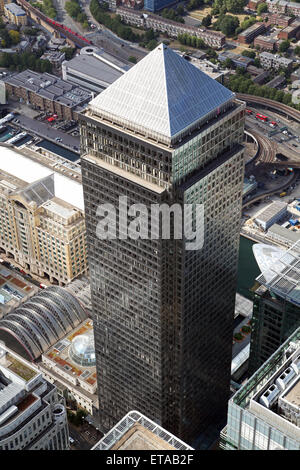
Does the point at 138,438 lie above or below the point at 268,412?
below

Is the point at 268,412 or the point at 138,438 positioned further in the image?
the point at 138,438

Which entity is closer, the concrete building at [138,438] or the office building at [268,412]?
the office building at [268,412]
